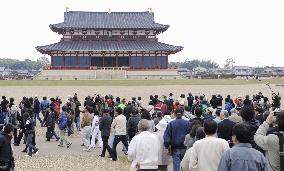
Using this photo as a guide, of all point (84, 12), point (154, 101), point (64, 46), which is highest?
point (84, 12)

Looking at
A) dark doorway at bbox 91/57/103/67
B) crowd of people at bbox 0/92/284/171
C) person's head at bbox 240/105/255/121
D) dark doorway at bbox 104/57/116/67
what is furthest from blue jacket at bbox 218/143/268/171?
dark doorway at bbox 104/57/116/67

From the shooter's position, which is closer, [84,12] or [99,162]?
[99,162]

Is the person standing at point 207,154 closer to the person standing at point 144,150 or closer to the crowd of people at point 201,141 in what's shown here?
the crowd of people at point 201,141

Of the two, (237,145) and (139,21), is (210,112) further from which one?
(139,21)

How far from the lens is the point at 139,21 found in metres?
84.0

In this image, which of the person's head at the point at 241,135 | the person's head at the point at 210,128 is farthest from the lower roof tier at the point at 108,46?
the person's head at the point at 241,135

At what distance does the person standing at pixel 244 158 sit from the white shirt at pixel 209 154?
112 centimetres

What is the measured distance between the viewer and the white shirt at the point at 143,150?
28.0 ft

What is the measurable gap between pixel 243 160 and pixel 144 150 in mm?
3088

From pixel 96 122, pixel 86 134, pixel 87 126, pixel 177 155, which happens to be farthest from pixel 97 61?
pixel 177 155

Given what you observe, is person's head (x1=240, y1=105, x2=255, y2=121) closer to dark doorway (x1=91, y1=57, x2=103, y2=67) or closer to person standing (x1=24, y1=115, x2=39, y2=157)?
person standing (x1=24, y1=115, x2=39, y2=157)

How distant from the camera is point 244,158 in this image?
5.75 metres

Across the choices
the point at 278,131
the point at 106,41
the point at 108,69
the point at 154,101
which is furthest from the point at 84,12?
the point at 278,131

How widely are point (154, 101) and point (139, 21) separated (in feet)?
215
